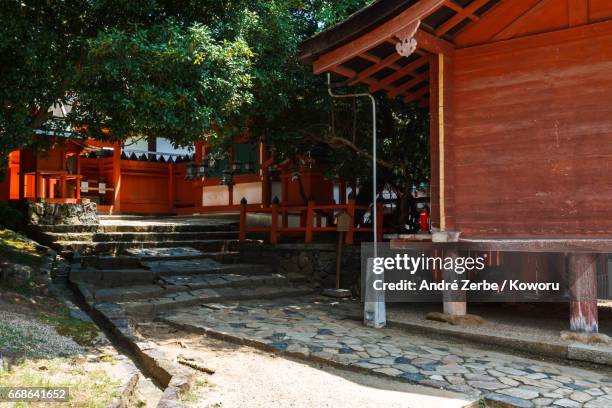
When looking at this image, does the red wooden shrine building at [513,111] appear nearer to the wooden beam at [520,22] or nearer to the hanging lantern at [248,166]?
the wooden beam at [520,22]

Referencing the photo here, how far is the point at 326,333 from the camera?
7523 millimetres

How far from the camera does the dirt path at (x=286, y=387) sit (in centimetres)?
482

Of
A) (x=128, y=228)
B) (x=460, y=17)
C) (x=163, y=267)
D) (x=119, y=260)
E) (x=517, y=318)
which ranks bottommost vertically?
(x=517, y=318)

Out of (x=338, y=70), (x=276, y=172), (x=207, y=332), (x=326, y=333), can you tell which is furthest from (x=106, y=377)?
(x=276, y=172)

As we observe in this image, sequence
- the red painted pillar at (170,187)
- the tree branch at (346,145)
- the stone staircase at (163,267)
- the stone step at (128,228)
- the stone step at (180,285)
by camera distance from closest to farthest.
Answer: the stone step at (180,285) → the stone staircase at (163,267) → the tree branch at (346,145) → the stone step at (128,228) → the red painted pillar at (170,187)

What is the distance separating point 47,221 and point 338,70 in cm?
967

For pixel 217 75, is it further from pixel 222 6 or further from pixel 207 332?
pixel 207 332

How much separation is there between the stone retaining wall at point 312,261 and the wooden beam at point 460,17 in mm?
5291

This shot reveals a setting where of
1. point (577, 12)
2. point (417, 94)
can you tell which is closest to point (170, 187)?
point (417, 94)

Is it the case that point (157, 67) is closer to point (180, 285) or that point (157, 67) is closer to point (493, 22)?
point (180, 285)

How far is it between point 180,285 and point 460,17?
689cm

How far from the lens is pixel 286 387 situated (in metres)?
5.29

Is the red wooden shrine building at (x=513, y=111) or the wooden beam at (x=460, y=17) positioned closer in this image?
the red wooden shrine building at (x=513, y=111)

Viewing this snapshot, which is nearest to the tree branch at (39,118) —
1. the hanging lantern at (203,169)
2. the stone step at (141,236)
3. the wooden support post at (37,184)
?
the stone step at (141,236)
